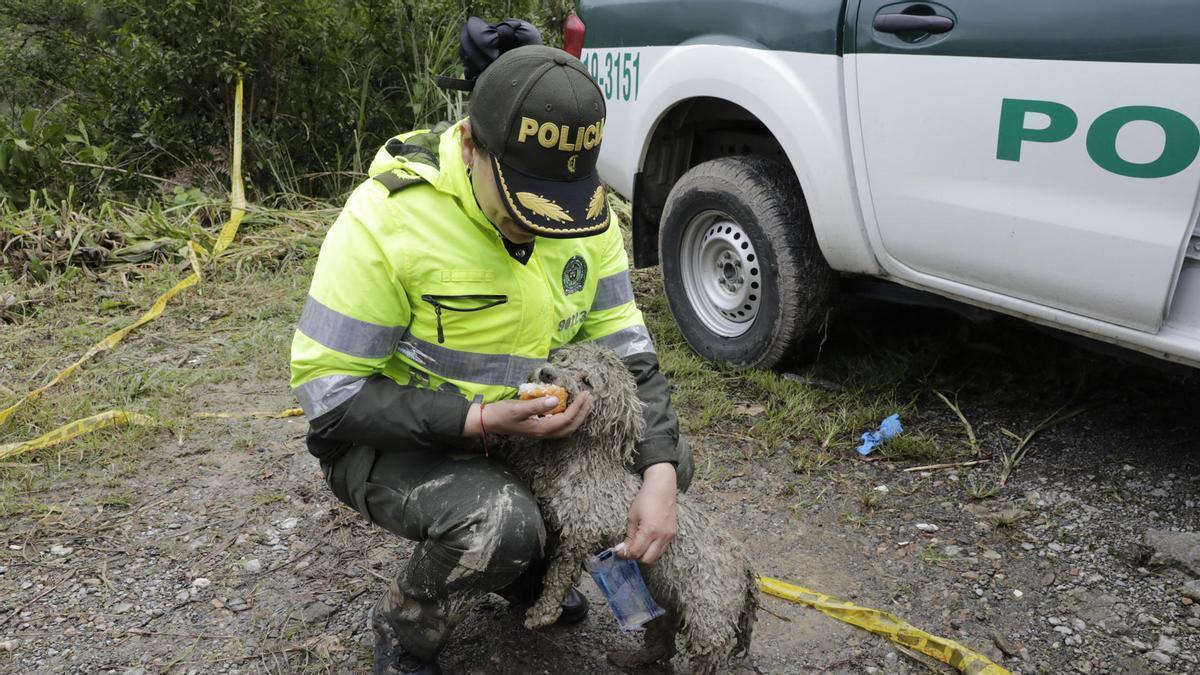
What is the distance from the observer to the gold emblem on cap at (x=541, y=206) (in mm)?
2074

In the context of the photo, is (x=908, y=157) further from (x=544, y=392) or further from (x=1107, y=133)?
(x=544, y=392)

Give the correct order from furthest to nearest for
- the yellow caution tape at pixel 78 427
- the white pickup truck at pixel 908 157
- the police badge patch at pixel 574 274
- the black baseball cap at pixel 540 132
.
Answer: the yellow caution tape at pixel 78 427 → the white pickup truck at pixel 908 157 → the police badge patch at pixel 574 274 → the black baseball cap at pixel 540 132

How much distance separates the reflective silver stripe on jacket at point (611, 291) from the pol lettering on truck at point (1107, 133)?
1337 millimetres

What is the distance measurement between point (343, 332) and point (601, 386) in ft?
1.86

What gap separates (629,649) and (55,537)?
6.13ft

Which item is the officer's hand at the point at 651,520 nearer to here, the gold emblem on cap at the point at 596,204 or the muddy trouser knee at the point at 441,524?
the muddy trouser knee at the point at 441,524

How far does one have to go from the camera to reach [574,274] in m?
2.44

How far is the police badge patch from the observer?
2.42 metres

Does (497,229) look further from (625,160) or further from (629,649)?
(625,160)

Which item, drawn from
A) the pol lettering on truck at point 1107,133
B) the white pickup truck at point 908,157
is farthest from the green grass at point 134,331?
the pol lettering on truck at point 1107,133

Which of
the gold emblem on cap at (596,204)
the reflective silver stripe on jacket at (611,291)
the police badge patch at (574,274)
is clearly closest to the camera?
the gold emblem on cap at (596,204)

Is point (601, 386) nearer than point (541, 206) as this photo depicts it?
No

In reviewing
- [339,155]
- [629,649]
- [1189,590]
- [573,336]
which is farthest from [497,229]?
[339,155]

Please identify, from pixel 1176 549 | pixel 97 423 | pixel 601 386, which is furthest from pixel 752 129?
pixel 97 423
